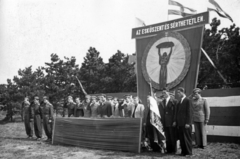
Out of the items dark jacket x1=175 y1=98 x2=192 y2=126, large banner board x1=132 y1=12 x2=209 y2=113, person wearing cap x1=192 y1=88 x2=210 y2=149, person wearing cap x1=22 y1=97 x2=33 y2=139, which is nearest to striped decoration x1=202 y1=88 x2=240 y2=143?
person wearing cap x1=192 y1=88 x2=210 y2=149

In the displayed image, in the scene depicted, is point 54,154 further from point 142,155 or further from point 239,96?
point 239,96

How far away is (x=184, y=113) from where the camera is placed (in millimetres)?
5957

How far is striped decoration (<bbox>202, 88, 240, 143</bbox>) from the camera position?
7.43 meters

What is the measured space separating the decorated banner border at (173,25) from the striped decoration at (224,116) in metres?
2.95

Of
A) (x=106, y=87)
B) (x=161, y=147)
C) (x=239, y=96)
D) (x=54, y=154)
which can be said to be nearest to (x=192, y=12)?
(x=239, y=96)

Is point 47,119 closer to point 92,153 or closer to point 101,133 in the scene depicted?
point 101,133

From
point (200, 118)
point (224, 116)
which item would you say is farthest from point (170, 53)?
point (200, 118)

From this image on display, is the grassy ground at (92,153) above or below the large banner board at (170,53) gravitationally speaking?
below

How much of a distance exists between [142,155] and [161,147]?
0.72 meters

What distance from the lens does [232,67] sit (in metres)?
14.6

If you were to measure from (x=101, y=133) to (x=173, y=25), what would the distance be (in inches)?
236

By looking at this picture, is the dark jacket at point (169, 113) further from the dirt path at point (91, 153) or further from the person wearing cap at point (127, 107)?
the person wearing cap at point (127, 107)

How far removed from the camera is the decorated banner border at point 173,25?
31.8ft

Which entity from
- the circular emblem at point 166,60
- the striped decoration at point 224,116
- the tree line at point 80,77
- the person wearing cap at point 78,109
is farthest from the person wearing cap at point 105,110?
the tree line at point 80,77
